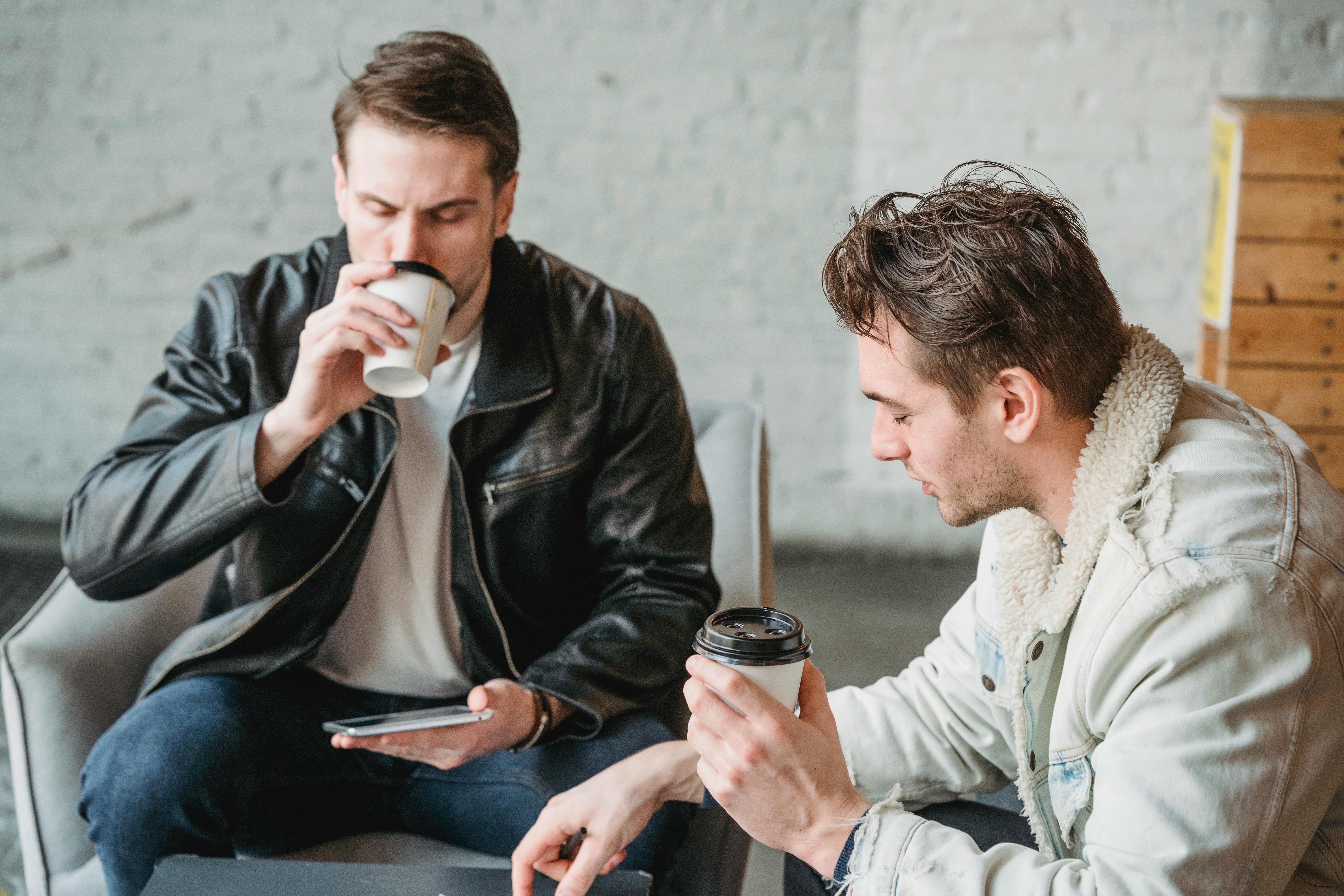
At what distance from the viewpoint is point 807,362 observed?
338 cm

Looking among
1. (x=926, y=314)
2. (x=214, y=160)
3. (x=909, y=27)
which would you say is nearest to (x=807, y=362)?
(x=909, y=27)

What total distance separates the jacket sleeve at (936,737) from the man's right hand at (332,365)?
700 millimetres

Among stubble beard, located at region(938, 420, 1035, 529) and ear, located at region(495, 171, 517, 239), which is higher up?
ear, located at region(495, 171, 517, 239)

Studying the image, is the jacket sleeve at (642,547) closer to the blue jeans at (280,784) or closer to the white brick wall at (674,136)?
the blue jeans at (280,784)

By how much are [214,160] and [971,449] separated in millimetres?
2750

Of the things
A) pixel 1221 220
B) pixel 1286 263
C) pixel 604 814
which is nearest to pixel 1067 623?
pixel 604 814

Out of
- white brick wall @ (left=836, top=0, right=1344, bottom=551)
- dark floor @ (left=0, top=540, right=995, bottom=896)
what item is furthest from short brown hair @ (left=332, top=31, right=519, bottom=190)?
white brick wall @ (left=836, top=0, right=1344, bottom=551)

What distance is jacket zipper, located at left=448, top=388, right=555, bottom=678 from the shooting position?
1569 millimetres

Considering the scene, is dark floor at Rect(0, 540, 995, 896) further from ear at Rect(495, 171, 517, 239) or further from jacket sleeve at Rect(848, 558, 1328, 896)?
jacket sleeve at Rect(848, 558, 1328, 896)

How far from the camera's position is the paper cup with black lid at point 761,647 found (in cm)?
98

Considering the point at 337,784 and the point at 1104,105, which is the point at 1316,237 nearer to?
the point at 1104,105

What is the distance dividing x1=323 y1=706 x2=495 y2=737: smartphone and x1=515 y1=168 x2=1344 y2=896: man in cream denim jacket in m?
0.18

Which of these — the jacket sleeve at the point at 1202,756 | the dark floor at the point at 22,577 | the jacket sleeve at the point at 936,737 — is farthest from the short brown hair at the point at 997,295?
the dark floor at the point at 22,577

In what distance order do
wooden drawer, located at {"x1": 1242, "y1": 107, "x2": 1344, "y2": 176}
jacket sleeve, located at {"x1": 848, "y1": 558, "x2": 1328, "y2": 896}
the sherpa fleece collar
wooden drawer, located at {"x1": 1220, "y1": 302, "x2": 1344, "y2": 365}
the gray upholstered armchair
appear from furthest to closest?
wooden drawer, located at {"x1": 1220, "y1": 302, "x2": 1344, "y2": 365} → wooden drawer, located at {"x1": 1242, "y1": 107, "x2": 1344, "y2": 176} → the gray upholstered armchair → the sherpa fleece collar → jacket sleeve, located at {"x1": 848, "y1": 558, "x2": 1328, "y2": 896}
